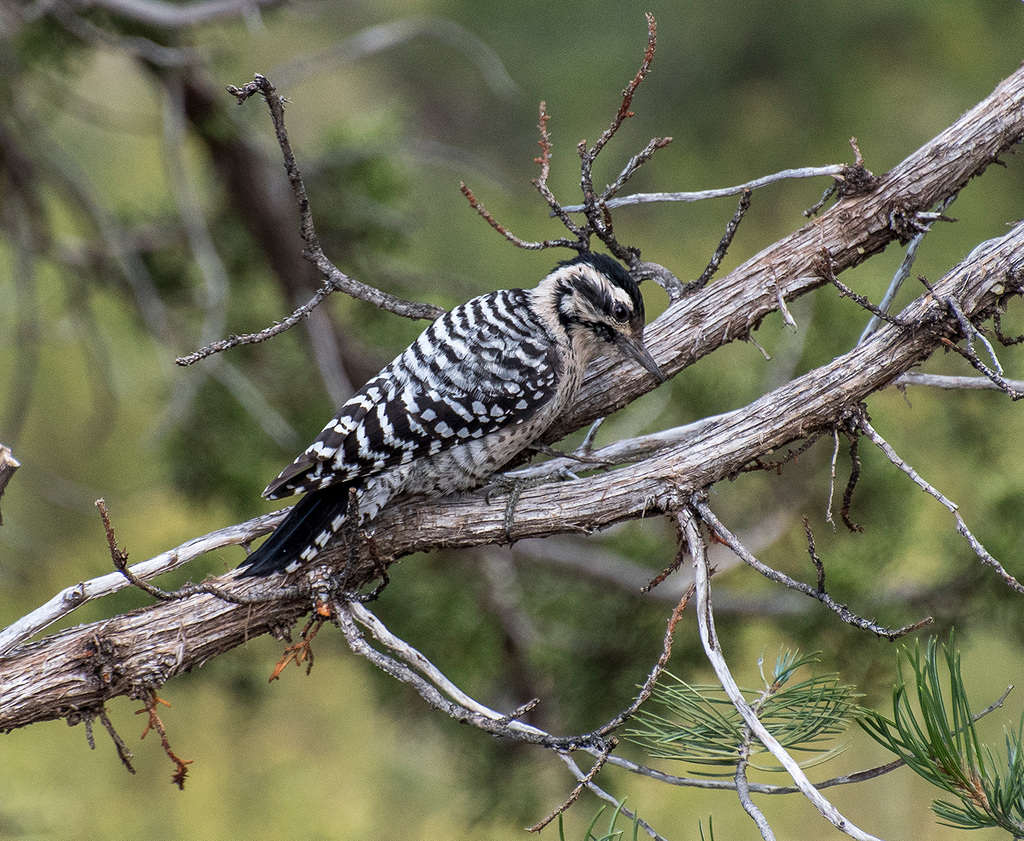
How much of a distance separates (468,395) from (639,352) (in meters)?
0.39

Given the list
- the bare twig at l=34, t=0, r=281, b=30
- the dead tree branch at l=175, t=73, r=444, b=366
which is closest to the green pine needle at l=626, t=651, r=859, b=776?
the dead tree branch at l=175, t=73, r=444, b=366

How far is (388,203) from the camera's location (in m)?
3.71

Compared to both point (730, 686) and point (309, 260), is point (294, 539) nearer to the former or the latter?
point (309, 260)

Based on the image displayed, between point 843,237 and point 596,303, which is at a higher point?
point 596,303

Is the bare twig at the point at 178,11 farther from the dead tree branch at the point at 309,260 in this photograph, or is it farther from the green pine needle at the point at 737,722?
the green pine needle at the point at 737,722

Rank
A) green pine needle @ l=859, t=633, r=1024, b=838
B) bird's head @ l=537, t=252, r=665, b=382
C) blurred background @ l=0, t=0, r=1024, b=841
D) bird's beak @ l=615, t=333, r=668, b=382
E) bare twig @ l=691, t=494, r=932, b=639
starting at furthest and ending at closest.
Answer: blurred background @ l=0, t=0, r=1024, b=841 → bird's head @ l=537, t=252, r=665, b=382 → bird's beak @ l=615, t=333, r=668, b=382 → bare twig @ l=691, t=494, r=932, b=639 → green pine needle @ l=859, t=633, r=1024, b=838

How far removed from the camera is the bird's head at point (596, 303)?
6.45ft

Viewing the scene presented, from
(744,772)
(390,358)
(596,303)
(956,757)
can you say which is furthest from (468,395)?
(390,358)

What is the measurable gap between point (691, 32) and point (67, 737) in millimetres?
4696

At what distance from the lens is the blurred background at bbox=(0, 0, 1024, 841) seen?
3.00 m

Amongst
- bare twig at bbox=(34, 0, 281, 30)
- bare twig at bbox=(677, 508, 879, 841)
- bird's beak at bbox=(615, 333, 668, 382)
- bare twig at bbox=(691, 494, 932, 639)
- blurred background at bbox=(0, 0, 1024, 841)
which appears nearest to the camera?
bare twig at bbox=(677, 508, 879, 841)

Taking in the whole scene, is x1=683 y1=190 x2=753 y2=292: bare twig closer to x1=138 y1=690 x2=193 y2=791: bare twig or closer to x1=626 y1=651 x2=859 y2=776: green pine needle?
x1=626 y1=651 x2=859 y2=776: green pine needle

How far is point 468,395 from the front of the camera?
201 cm

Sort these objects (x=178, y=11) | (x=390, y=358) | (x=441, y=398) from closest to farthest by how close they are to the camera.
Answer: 1. (x=441, y=398)
2. (x=178, y=11)
3. (x=390, y=358)
